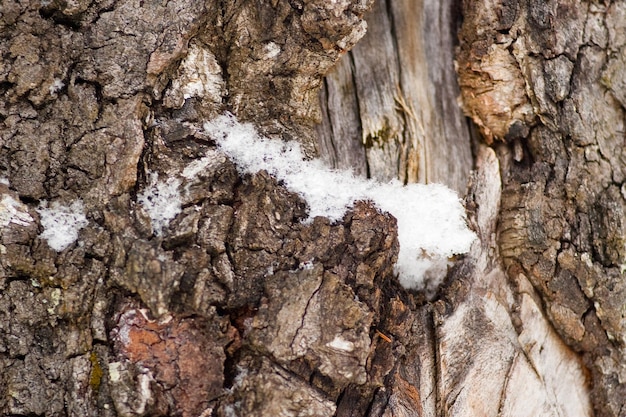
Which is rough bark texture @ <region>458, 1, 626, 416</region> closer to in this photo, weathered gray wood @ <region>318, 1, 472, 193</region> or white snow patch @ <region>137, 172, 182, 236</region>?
weathered gray wood @ <region>318, 1, 472, 193</region>

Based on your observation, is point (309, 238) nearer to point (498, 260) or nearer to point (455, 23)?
point (498, 260)

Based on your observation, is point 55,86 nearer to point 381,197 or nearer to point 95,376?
point 95,376

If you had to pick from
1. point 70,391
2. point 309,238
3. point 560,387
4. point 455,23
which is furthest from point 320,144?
point 560,387

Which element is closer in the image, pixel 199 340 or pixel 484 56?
pixel 199 340

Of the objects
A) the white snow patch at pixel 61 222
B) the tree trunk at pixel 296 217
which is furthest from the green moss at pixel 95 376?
the white snow patch at pixel 61 222

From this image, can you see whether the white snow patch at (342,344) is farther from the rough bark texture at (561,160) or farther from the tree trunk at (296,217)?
the rough bark texture at (561,160)

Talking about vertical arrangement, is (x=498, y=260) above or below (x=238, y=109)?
below

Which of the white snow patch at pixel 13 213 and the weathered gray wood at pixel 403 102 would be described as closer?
the white snow patch at pixel 13 213
